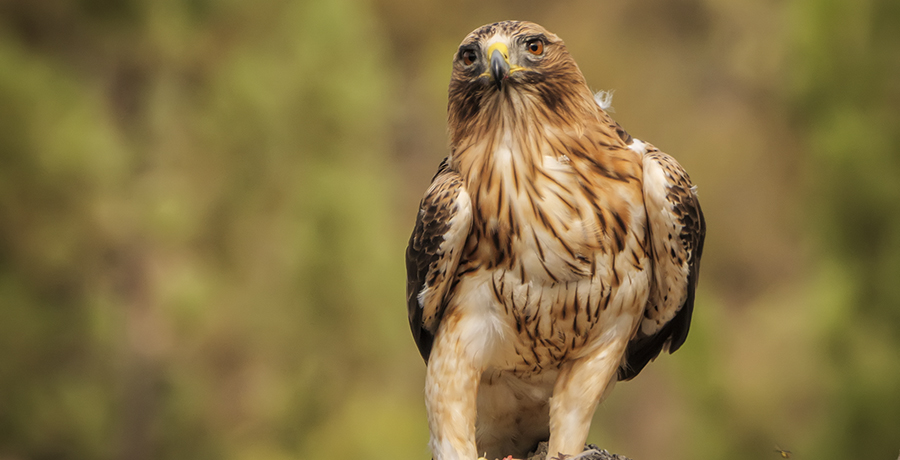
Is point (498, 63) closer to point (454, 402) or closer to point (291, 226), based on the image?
point (454, 402)

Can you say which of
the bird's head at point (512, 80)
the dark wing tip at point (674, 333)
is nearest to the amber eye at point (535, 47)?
the bird's head at point (512, 80)

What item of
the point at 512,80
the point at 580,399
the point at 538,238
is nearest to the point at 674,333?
the point at 580,399

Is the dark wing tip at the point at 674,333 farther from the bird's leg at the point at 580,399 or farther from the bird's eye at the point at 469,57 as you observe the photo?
the bird's eye at the point at 469,57

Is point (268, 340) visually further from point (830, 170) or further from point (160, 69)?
point (830, 170)

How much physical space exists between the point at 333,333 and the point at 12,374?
1733 millimetres

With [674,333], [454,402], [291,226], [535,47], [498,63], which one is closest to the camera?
[498,63]

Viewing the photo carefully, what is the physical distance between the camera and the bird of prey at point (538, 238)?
74.9 inches

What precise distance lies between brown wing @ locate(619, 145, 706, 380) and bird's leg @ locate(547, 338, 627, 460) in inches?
6.6

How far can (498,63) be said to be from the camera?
179 cm

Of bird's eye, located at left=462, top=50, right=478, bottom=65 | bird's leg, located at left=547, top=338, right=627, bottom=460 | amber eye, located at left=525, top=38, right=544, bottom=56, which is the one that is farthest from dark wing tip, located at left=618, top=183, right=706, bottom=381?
bird's eye, located at left=462, top=50, right=478, bottom=65

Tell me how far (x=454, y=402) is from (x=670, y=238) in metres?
0.64

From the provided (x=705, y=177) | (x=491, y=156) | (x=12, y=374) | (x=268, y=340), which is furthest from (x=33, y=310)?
(x=705, y=177)

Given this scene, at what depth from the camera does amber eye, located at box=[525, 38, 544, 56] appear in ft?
6.17

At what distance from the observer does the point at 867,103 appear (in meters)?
3.99
